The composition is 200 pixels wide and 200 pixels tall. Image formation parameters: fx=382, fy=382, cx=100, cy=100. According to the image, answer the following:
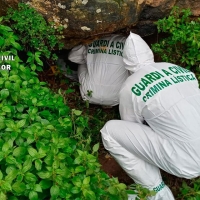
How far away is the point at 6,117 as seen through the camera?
2.48 meters

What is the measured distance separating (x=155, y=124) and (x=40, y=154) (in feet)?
3.64

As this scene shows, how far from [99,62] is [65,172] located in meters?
1.81

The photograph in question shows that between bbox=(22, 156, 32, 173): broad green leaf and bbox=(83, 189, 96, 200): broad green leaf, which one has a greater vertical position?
bbox=(22, 156, 32, 173): broad green leaf

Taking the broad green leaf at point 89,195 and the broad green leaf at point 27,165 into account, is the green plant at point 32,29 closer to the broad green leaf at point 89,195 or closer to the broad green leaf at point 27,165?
the broad green leaf at point 27,165

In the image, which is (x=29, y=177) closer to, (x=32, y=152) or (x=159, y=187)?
(x=32, y=152)

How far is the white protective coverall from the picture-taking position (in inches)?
146

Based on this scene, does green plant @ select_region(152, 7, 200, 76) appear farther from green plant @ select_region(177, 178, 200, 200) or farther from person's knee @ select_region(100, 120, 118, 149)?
green plant @ select_region(177, 178, 200, 200)

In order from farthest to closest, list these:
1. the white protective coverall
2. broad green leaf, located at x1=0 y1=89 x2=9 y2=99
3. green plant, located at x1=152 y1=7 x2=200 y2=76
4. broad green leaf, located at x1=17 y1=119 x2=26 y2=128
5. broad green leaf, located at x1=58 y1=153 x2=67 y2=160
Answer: the white protective coverall < green plant, located at x1=152 y1=7 x2=200 y2=76 < broad green leaf, located at x1=0 y1=89 x2=9 y2=99 < broad green leaf, located at x1=17 y1=119 x2=26 y2=128 < broad green leaf, located at x1=58 y1=153 x2=67 y2=160

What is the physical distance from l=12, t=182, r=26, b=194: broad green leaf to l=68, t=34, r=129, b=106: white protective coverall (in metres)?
1.86

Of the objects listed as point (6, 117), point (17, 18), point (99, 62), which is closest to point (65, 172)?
point (6, 117)

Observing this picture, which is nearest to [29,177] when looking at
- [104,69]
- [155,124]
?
[155,124]

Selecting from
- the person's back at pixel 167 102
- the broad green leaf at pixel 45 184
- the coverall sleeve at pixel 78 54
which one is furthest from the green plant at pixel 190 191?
the coverall sleeve at pixel 78 54

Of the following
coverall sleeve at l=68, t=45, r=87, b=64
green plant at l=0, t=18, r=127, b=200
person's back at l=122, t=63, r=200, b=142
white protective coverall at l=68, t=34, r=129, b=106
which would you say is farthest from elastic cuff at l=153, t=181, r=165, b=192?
coverall sleeve at l=68, t=45, r=87, b=64

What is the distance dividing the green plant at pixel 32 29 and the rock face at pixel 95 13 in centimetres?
7
